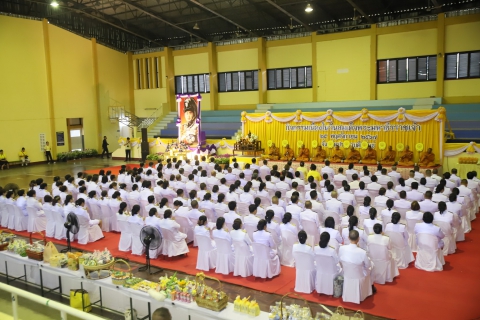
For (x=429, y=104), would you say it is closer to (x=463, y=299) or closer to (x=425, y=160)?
(x=425, y=160)

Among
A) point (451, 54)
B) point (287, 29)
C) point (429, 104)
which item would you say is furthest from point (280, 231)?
point (287, 29)

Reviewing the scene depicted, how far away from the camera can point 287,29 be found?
2653 cm

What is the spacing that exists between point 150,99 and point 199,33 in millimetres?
6226

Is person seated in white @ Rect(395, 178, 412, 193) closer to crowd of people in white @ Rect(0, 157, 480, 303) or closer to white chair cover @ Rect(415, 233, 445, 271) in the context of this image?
crowd of people in white @ Rect(0, 157, 480, 303)

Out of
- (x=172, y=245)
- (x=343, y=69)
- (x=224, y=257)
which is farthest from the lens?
(x=343, y=69)

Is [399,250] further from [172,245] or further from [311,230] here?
[172,245]

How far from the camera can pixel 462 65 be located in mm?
21531

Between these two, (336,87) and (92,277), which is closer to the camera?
(92,277)

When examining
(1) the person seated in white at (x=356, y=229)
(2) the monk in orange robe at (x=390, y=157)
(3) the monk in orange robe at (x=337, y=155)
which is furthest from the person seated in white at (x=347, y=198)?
(3) the monk in orange robe at (x=337, y=155)

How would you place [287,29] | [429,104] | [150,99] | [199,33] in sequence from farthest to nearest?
[150,99]
[199,33]
[287,29]
[429,104]

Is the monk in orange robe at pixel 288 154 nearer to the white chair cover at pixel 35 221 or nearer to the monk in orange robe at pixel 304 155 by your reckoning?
the monk in orange robe at pixel 304 155

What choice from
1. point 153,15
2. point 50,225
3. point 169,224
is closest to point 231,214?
point 169,224

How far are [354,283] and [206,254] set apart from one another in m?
2.99

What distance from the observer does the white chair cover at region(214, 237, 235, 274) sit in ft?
27.0
